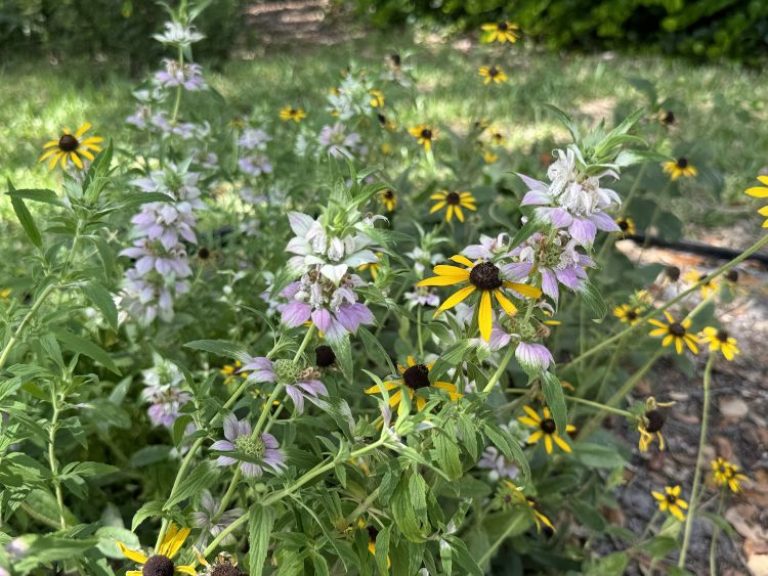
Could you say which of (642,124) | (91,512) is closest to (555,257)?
(91,512)

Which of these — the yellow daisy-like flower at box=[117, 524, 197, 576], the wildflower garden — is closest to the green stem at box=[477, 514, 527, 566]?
the wildflower garden

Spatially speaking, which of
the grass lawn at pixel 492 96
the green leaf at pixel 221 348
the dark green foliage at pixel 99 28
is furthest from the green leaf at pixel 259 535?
the dark green foliage at pixel 99 28

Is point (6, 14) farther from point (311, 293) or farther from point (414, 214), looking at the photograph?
point (311, 293)

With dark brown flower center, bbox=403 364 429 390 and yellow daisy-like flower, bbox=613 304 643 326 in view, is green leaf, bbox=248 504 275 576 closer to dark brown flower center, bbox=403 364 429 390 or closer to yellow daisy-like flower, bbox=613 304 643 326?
dark brown flower center, bbox=403 364 429 390

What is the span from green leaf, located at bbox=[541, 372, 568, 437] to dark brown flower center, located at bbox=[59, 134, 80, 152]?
50.6 inches

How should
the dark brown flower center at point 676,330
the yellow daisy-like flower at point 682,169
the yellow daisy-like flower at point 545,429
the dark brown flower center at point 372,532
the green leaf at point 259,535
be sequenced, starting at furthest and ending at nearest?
1. the yellow daisy-like flower at point 682,169
2. the dark brown flower center at point 676,330
3. the yellow daisy-like flower at point 545,429
4. the dark brown flower center at point 372,532
5. the green leaf at point 259,535

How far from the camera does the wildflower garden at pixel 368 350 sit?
978 millimetres

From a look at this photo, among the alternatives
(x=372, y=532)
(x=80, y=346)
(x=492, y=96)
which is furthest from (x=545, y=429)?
(x=492, y=96)

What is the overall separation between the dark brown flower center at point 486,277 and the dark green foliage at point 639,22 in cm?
530

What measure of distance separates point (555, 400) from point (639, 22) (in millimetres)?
5774

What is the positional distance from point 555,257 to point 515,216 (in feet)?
4.96

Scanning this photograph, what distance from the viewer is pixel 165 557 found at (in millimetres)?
994

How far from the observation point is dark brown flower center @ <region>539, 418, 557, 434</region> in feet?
5.13

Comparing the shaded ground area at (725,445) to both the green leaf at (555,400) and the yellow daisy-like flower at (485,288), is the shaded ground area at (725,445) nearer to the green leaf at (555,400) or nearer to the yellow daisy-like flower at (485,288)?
the green leaf at (555,400)
